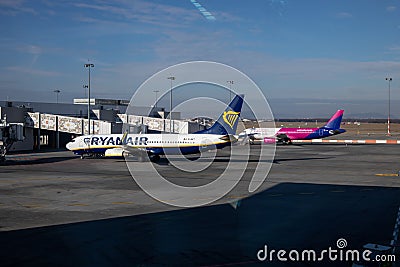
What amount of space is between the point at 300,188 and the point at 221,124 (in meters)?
21.1

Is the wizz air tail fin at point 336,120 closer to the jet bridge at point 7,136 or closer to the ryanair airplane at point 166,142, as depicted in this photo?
the ryanair airplane at point 166,142

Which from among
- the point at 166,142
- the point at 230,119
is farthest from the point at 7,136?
the point at 230,119

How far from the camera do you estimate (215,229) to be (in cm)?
1980

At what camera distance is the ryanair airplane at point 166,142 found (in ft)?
172

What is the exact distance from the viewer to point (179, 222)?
21.2 meters

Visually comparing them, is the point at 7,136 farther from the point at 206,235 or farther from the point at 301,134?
the point at 301,134

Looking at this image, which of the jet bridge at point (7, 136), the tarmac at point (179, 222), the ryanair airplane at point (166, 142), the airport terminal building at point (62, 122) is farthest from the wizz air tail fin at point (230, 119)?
the airport terminal building at point (62, 122)

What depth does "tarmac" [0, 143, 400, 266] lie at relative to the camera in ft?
52.5

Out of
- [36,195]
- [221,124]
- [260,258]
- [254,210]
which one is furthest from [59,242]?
[221,124]

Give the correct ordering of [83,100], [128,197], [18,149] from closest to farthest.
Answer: [128,197] → [18,149] → [83,100]

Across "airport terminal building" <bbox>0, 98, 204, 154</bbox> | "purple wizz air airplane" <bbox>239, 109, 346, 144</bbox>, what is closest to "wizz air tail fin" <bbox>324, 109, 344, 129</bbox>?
"purple wizz air airplane" <bbox>239, 109, 346, 144</bbox>

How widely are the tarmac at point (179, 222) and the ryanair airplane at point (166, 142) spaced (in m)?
15.3

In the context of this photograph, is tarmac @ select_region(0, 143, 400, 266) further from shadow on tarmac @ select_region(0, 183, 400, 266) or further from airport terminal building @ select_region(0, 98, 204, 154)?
airport terminal building @ select_region(0, 98, 204, 154)

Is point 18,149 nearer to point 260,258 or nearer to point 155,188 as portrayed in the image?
point 155,188
